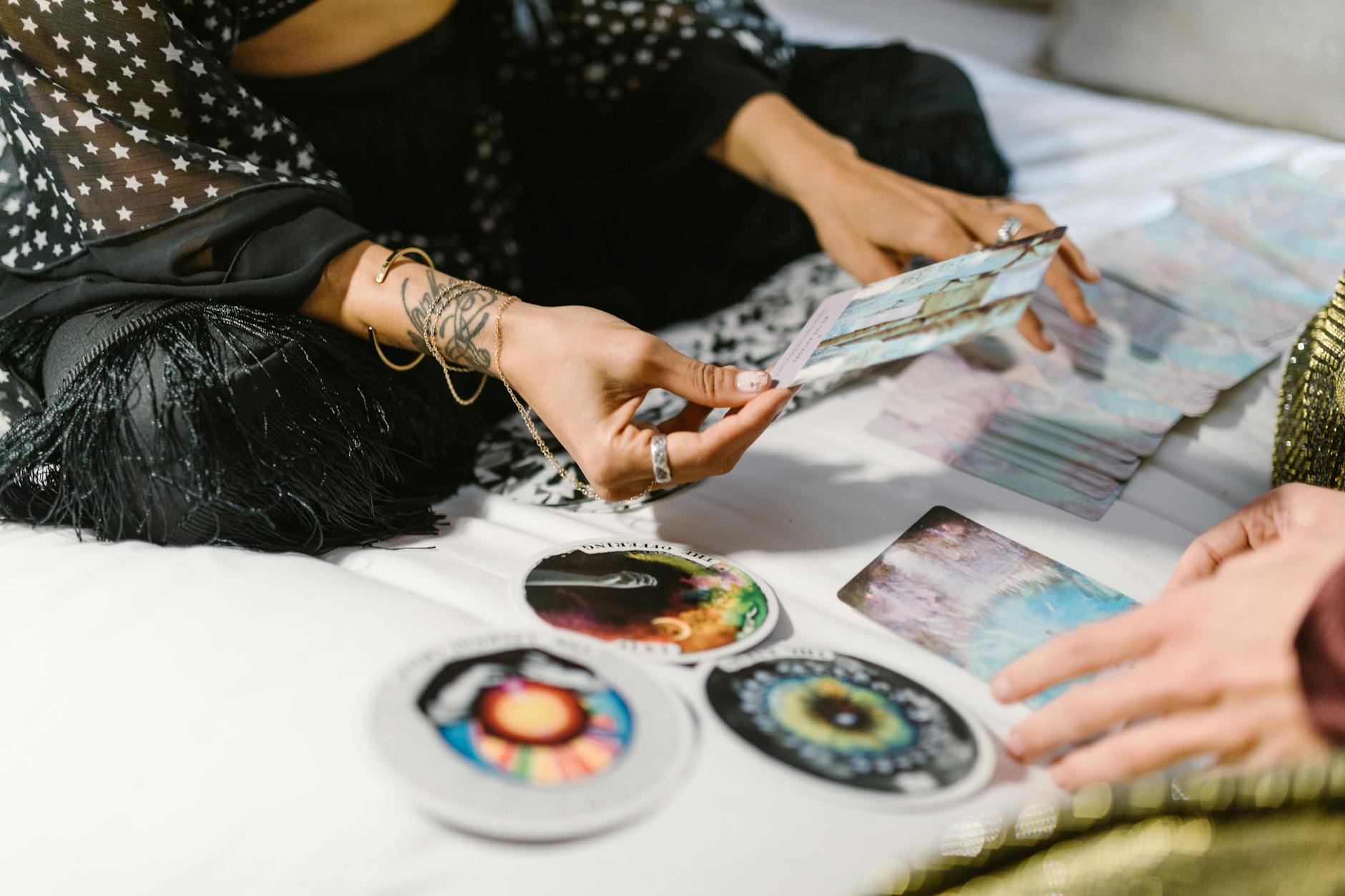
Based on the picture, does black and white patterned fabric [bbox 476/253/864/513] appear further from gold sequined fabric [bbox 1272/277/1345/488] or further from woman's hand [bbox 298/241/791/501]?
gold sequined fabric [bbox 1272/277/1345/488]

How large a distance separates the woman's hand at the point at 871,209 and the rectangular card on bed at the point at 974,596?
11.3 inches

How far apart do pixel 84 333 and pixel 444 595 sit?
0.33m

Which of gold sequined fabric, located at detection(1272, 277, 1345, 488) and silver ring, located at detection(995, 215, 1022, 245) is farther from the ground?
silver ring, located at detection(995, 215, 1022, 245)

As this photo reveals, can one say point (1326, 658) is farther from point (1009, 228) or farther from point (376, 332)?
point (376, 332)

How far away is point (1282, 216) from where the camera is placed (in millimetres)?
1053

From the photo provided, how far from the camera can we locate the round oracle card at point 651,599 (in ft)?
1.80

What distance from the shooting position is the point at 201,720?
1.55ft

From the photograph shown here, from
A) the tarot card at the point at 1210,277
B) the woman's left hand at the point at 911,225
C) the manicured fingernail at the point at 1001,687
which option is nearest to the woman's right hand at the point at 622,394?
the manicured fingernail at the point at 1001,687

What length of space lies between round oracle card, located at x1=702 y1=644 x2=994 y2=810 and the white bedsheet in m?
0.01

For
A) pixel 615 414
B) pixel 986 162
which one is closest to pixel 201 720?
pixel 615 414

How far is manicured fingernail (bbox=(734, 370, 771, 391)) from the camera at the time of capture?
61 centimetres

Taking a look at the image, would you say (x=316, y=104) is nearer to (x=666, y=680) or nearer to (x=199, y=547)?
(x=199, y=547)

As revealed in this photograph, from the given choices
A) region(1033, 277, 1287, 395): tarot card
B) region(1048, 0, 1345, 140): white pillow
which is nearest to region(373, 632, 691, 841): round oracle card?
region(1033, 277, 1287, 395): tarot card

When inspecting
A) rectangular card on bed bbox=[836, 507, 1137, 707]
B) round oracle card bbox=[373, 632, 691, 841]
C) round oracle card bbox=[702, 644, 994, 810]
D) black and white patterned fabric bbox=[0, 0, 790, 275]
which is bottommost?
rectangular card on bed bbox=[836, 507, 1137, 707]
